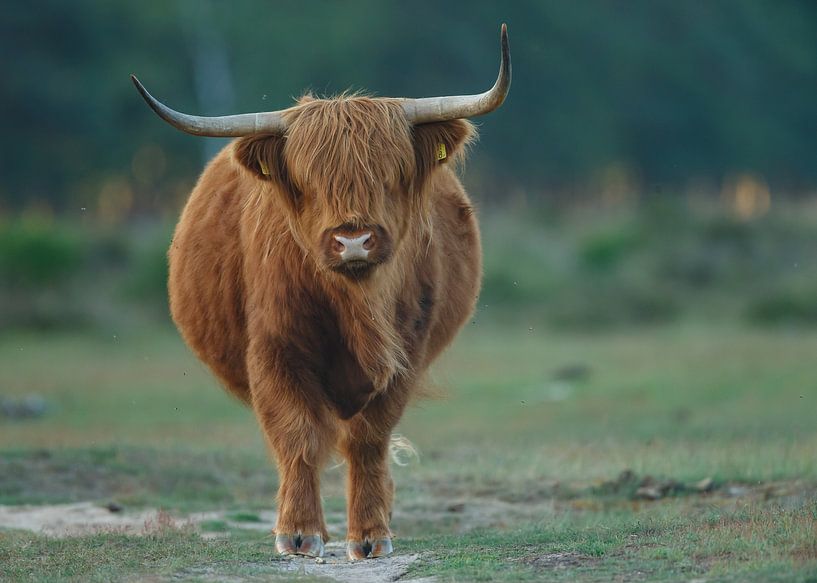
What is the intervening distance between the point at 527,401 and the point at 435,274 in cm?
870

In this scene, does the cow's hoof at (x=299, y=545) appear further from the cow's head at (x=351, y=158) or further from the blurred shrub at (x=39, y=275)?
the blurred shrub at (x=39, y=275)

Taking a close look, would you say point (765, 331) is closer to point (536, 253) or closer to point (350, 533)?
point (536, 253)

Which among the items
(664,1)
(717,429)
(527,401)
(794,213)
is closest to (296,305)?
(717,429)

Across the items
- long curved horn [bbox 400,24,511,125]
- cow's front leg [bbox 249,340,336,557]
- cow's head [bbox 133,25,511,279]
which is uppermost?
long curved horn [bbox 400,24,511,125]

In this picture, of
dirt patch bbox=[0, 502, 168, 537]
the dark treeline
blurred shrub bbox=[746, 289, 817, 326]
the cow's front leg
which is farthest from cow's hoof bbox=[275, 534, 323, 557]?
the dark treeline

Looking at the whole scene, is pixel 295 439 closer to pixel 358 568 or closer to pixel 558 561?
pixel 358 568

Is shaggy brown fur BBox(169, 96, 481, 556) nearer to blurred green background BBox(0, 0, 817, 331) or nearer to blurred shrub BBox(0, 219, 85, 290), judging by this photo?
blurred green background BBox(0, 0, 817, 331)

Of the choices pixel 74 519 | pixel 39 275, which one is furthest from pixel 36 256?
pixel 74 519

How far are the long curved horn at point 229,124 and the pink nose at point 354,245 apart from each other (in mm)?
703

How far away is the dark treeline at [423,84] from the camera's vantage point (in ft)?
114

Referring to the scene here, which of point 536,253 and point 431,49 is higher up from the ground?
point 431,49

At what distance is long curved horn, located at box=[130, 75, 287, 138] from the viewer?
639 cm

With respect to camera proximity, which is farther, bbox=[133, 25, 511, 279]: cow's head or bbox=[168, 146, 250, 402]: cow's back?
bbox=[168, 146, 250, 402]: cow's back

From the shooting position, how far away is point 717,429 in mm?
12070
